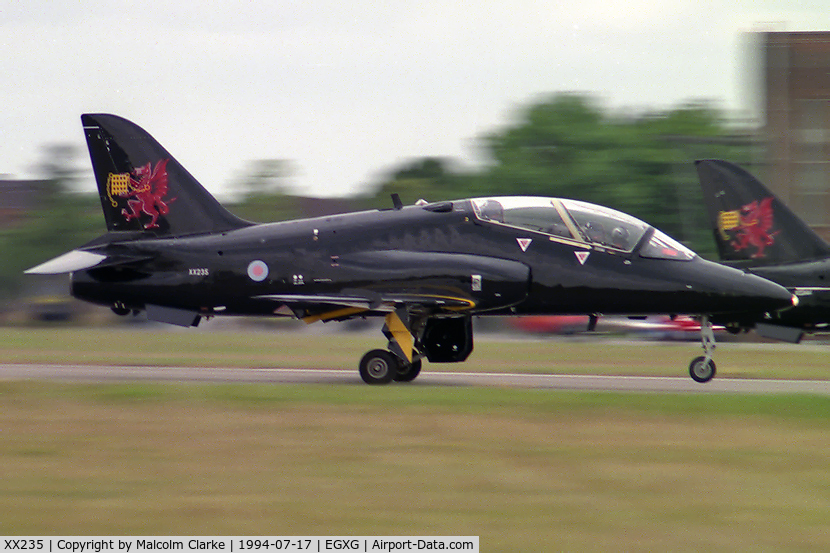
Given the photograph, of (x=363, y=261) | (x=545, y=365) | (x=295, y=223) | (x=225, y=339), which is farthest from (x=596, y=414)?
(x=225, y=339)

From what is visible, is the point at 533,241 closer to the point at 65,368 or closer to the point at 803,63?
the point at 65,368

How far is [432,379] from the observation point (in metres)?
17.6

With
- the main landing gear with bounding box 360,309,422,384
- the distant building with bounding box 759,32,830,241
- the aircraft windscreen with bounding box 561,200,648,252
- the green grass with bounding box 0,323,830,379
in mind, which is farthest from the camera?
the distant building with bounding box 759,32,830,241

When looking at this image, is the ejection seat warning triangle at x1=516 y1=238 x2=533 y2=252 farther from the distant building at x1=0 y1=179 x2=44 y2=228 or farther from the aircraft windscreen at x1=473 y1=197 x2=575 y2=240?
the distant building at x1=0 y1=179 x2=44 y2=228

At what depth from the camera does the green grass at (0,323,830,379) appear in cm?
2084

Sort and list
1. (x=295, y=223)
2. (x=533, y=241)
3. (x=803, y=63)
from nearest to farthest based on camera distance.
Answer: (x=533, y=241)
(x=295, y=223)
(x=803, y=63)

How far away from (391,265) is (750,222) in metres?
9.36

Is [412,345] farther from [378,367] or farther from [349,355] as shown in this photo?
[349,355]

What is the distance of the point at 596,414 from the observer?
12453 millimetres

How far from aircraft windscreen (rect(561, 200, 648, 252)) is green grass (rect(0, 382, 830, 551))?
2829mm

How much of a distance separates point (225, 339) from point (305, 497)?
77.1 ft
